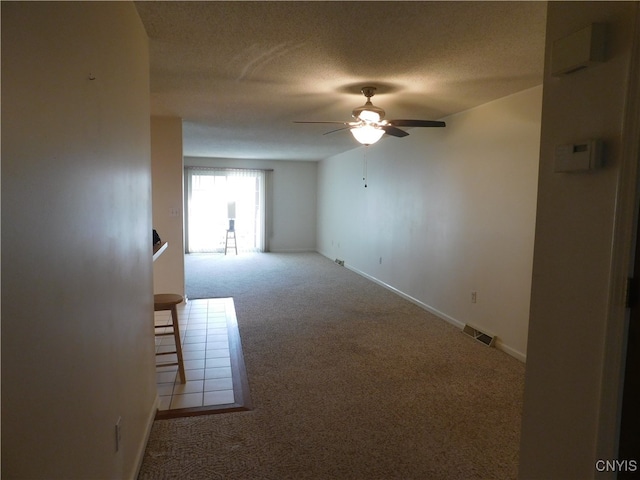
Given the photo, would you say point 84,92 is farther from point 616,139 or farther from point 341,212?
point 341,212

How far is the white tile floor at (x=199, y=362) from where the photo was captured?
9.02 ft

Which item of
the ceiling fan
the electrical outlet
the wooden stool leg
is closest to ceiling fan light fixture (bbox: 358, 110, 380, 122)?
the ceiling fan

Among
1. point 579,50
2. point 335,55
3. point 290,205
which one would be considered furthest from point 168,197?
point 290,205

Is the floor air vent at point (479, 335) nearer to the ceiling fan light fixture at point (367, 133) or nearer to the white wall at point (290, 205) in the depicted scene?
the ceiling fan light fixture at point (367, 133)

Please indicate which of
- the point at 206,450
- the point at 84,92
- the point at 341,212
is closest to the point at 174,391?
the point at 206,450

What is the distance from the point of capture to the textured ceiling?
199 cm

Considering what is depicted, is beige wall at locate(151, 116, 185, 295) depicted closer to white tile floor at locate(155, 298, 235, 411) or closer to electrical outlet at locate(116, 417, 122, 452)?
white tile floor at locate(155, 298, 235, 411)

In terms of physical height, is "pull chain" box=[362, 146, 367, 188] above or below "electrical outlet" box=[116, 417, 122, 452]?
above

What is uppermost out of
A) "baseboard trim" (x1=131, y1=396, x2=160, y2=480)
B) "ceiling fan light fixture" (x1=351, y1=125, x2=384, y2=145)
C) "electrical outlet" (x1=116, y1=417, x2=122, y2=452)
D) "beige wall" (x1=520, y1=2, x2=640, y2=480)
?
"ceiling fan light fixture" (x1=351, y1=125, x2=384, y2=145)

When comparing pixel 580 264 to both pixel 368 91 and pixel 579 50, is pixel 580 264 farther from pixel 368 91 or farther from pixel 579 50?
pixel 368 91

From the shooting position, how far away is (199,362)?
132 inches

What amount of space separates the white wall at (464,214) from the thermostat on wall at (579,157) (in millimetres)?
2176

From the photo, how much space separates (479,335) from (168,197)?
153 inches

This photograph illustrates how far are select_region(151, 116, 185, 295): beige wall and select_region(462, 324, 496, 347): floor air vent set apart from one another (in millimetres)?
3420
